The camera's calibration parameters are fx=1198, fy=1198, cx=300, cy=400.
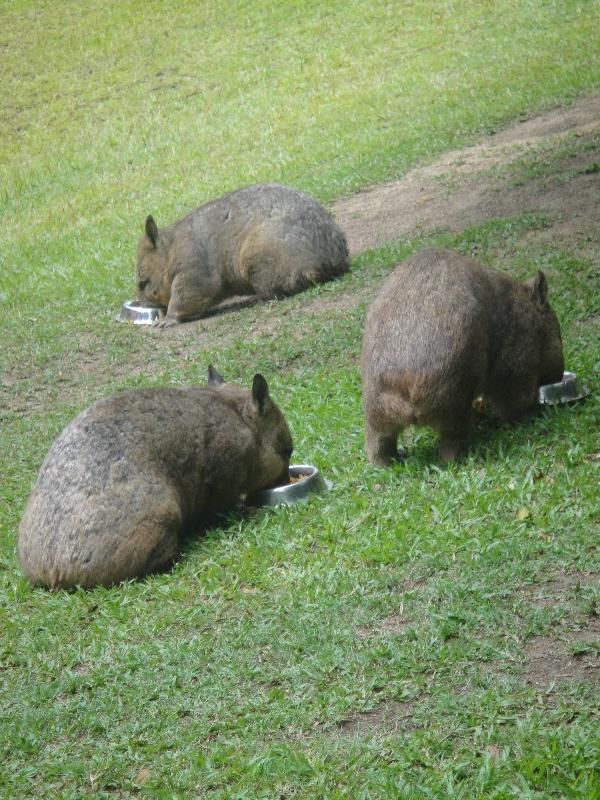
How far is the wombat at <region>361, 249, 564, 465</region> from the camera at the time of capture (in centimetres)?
654

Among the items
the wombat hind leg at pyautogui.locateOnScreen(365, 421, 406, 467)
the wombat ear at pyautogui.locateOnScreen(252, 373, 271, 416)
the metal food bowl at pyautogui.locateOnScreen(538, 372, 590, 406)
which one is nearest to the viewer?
the wombat hind leg at pyautogui.locateOnScreen(365, 421, 406, 467)

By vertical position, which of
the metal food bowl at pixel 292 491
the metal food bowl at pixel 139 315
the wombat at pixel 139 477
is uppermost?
the wombat at pixel 139 477

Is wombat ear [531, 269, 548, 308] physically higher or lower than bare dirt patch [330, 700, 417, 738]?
higher

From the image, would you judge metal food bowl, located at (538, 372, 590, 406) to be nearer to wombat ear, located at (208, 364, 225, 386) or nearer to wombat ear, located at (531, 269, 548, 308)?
wombat ear, located at (531, 269, 548, 308)

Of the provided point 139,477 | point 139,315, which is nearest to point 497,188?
point 139,315

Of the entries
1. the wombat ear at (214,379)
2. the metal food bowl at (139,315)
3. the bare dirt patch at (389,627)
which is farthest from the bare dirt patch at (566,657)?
the metal food bowl at (139,315)

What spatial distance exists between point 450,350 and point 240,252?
5.95 m

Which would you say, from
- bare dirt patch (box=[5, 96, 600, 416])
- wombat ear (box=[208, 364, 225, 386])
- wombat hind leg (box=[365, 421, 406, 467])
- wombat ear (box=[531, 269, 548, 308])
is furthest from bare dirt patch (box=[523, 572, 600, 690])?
bare dirt patch (box=[5, 96, 600, 416])

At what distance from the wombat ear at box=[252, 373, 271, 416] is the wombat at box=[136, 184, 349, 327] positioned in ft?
15.1

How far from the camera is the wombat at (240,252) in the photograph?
1173 centimetres

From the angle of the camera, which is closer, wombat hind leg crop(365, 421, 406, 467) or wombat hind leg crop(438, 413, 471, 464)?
wombat hind leg crop(438, 413, 471, 464)

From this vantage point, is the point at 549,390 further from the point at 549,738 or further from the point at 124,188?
the point at 124,188

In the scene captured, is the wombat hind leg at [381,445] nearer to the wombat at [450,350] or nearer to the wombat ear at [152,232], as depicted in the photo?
the wombat at [450,350]

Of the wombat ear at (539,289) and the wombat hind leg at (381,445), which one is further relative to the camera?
the wombat ear at (539,289)
